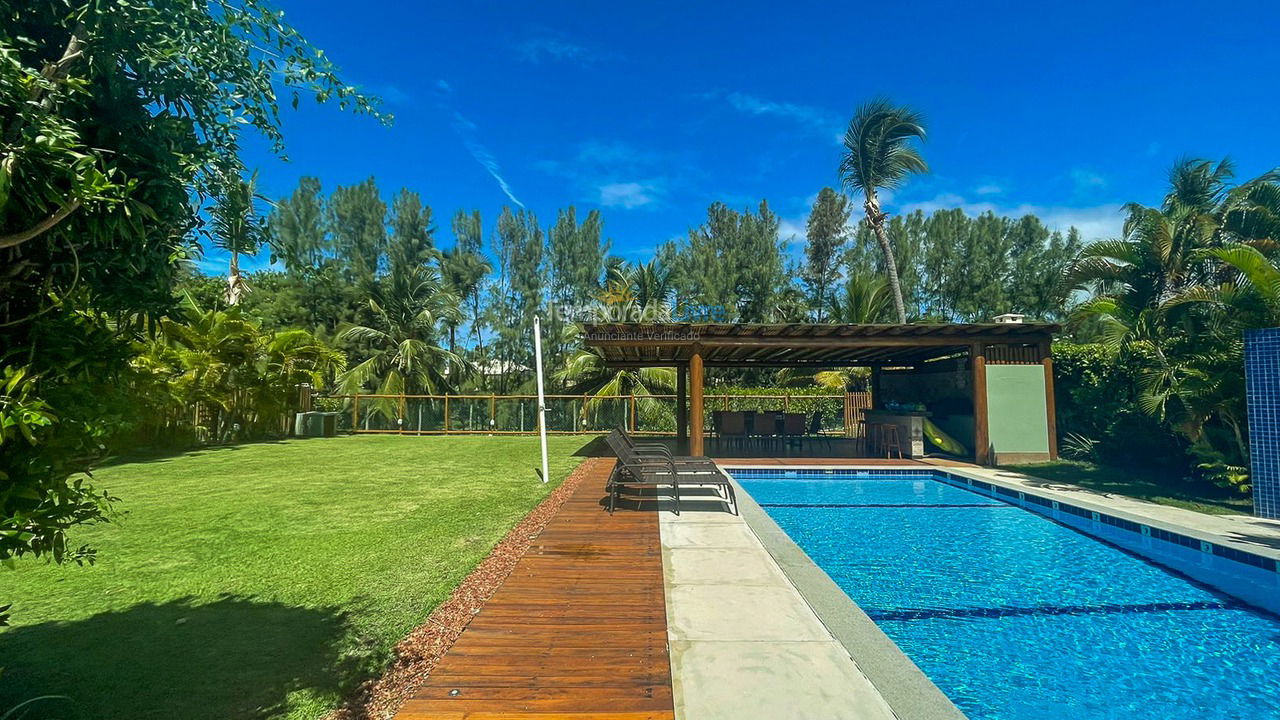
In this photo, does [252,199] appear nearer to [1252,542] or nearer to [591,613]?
[591,613]

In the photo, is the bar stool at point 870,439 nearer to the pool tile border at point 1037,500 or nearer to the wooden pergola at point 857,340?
the wooden pergola at point 857,340

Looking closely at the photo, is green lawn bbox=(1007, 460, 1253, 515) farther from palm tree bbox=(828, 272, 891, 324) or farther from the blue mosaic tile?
palm tree bbox=(828, 272, 891, 324)

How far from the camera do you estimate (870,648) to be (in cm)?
319

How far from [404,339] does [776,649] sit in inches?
898

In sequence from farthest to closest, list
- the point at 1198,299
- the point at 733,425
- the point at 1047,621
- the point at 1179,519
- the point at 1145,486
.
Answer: the point at 733,425, the point at 1145,486, the point at 1198,299, the point at 1179,519, the point at 1047,621

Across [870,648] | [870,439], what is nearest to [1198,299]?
[870,439]

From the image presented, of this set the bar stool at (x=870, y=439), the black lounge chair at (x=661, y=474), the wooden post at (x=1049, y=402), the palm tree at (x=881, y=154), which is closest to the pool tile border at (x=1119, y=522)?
the wooden post at (x=1049, y=402)

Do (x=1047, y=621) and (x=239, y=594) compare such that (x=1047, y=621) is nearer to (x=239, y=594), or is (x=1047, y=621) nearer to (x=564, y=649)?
(x=564, y=649)

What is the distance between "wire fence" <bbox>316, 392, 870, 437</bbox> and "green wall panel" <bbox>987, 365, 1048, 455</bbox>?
9271 millimetres

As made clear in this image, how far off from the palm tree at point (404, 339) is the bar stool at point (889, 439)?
58.3 feet

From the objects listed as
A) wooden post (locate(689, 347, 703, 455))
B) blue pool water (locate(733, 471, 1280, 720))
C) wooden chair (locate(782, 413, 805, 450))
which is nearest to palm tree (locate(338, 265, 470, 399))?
wooden post (locate(689, 347, 703, 455))

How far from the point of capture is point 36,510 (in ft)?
5.81

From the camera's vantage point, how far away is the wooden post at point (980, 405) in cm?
1153

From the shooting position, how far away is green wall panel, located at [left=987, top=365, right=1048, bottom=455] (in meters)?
11.6
